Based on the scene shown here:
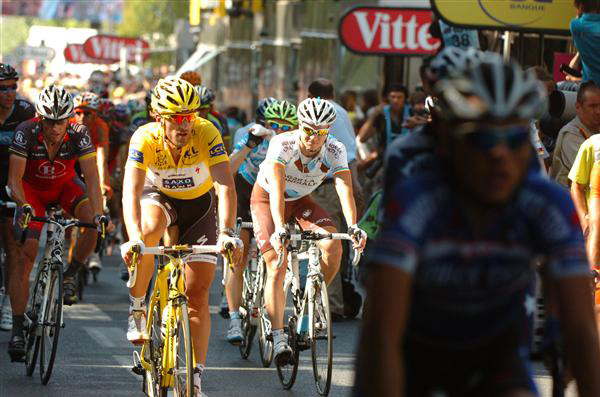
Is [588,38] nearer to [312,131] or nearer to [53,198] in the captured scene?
[312,131]

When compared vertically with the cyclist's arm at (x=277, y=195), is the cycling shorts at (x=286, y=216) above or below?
below

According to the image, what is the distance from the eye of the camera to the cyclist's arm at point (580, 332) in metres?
4.04

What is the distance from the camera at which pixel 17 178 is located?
10.0 m

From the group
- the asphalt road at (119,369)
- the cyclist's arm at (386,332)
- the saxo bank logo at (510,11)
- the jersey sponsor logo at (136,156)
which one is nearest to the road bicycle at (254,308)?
the asphalt road at (119,369)

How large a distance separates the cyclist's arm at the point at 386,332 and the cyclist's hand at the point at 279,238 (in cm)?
523

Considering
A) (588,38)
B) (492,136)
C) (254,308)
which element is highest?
(492,136)

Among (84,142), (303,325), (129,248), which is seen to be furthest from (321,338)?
(84,142)

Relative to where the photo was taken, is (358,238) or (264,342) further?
(264,342)

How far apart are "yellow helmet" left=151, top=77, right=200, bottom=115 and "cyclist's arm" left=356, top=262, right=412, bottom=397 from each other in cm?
418

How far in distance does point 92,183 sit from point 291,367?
201 centimetres

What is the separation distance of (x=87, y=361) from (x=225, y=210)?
2.94 meters

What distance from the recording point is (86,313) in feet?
43.5

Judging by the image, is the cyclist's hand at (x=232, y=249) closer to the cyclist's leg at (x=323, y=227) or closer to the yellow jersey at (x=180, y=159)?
the yellow jersey at (x=180, y=159)

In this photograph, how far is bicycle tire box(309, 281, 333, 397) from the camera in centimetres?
904
